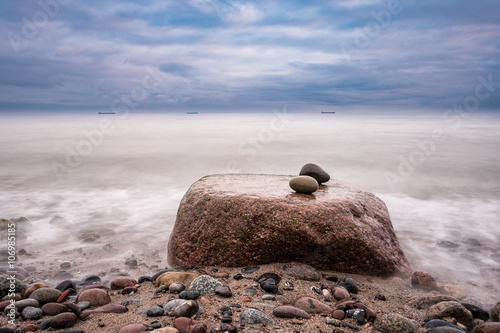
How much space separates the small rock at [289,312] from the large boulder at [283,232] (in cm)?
103

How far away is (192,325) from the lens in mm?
2441

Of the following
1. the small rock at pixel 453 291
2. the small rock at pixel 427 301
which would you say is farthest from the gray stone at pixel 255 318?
the small rock at pixel 453 291

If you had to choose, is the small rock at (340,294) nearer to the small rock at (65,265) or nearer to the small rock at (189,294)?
the small rock at (189,294)

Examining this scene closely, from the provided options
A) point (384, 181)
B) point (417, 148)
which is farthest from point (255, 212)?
point (417, 148)

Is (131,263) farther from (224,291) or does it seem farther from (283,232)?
(283,232)

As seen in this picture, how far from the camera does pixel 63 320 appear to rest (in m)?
2.55

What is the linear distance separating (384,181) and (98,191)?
9.69 metres

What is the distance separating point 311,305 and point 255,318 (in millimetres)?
569

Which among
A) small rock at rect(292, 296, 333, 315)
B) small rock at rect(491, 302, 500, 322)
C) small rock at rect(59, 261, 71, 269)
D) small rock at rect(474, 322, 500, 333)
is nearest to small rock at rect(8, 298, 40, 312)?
small rock at rect(59, 261, 71, 269)

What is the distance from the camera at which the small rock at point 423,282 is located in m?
3.86

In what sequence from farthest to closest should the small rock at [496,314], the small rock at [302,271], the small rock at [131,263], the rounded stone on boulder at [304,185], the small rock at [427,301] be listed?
the small rock at [131,263] → the rounded stone on boulder at [304,185] → the small rock at [302,271] → the small rock at [427,301] → the small rock at [496,314]

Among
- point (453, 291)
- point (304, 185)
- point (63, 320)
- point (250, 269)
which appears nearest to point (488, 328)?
point (453, 291)

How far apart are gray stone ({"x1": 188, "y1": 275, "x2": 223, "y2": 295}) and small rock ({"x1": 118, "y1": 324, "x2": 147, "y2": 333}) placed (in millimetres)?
686

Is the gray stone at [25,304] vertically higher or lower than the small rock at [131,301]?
higher
